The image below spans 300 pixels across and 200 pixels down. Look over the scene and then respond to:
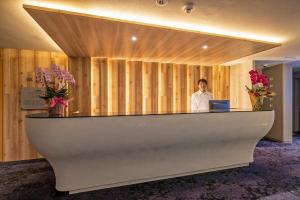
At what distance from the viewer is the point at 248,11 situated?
7.32 feet

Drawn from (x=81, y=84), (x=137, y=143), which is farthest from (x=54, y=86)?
(x=81, y=84)

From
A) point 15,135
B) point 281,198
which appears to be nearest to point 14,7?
point 15,135

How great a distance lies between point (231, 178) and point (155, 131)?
4.67 feet

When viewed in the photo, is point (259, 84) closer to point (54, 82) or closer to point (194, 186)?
point (194, 186)

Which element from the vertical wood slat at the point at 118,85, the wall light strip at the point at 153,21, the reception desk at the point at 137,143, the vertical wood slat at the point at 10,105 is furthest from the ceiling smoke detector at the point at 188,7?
the vertical wood slat at the point at 10,105

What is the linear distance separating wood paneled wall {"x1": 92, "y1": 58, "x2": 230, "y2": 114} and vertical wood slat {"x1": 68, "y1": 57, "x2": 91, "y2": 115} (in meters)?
0.15

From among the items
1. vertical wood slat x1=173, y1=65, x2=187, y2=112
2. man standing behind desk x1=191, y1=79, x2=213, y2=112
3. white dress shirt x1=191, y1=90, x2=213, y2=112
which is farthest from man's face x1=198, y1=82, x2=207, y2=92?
vertical wood slat x1=173, y1=65, x2=187, y2=112

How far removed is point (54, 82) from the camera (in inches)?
83.6

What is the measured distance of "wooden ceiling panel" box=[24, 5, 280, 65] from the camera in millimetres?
2278

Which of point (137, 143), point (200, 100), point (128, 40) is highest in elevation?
point (128, 40)

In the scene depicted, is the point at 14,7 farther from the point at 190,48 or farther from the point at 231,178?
the point at 231,178

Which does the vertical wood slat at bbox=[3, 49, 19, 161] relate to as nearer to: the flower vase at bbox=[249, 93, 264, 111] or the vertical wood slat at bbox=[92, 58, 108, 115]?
the vertical wood slat at bbox=[92, 58, 108, 115]

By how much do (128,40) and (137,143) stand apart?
1.69 metres

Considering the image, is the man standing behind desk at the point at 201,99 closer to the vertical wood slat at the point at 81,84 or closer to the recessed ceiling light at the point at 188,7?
the recessed ceiling light at the point at 188,7
